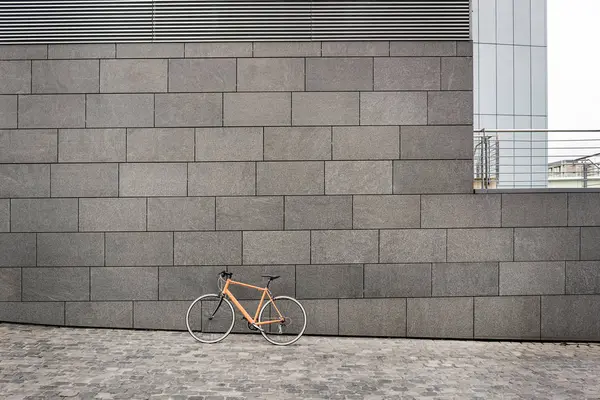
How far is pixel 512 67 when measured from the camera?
13828 millimetres

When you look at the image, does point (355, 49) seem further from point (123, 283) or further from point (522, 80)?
point (522, 80)

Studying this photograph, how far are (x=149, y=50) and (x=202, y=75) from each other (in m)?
1.07

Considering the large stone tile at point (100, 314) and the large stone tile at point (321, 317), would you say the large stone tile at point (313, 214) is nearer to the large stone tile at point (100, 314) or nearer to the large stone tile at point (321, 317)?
the large stone tile at point (321, 317)

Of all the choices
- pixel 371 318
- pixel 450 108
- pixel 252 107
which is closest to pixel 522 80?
pixel 450 108

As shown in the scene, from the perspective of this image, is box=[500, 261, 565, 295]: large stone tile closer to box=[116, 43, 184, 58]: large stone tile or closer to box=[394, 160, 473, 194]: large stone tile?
box=[394, 160, 473, 194]: large stone tile

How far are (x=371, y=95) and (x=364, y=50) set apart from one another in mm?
833

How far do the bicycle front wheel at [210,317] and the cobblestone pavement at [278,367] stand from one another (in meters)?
0.22

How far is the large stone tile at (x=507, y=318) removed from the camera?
873cm

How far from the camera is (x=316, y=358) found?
745 centimetres

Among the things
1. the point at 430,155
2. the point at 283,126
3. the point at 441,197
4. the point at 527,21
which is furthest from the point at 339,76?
the point at 527,21

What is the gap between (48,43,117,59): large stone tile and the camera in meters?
8.84

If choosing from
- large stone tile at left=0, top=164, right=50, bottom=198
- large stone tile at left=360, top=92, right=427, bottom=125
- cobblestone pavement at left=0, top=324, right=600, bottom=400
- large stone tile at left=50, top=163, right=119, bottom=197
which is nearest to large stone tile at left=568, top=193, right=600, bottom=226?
cobblestone pavement at left=0, top=324, right=600, bottom=400

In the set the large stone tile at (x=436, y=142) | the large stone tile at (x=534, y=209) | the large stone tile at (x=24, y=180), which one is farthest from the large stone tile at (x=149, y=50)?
the large stone tile at (x=534, y=209)

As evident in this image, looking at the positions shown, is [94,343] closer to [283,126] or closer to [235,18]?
[283,126]
